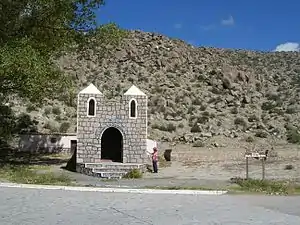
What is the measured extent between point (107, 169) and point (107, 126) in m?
3.03

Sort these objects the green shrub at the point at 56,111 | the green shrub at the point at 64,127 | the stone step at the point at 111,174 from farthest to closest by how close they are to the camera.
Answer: the green shrub at the point at 56,111
the green shrub at the point at 64,127
the stone step at the point at 111,174

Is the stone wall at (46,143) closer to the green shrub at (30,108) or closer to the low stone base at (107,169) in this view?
the low stone base at (107,169)

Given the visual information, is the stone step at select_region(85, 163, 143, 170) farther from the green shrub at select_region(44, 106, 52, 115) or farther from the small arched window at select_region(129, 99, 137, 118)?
the green shrub at select_region(44, 106, 52, 115)

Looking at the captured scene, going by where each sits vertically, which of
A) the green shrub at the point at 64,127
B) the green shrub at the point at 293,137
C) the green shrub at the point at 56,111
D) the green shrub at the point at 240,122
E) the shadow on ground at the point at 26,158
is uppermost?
the green shrub at the point at 56,111

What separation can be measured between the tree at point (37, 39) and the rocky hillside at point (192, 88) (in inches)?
630

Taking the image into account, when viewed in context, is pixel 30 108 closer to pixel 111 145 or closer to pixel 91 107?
pixel 111 145

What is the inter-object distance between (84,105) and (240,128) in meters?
24.2

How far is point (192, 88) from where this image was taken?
60.0 m

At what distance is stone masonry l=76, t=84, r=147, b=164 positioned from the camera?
2681 cm

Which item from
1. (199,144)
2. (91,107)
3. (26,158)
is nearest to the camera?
(91,107)

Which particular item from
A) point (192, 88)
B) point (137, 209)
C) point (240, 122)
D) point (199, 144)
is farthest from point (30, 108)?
point (137, 209)

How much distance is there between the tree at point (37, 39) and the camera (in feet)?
72.0

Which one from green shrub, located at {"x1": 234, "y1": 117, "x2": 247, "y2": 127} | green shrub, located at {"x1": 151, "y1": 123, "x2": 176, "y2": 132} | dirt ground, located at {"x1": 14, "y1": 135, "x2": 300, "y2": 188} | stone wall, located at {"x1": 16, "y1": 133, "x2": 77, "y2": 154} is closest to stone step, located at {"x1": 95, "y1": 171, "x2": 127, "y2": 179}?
dirt ground, located at {"x1": 14, "y1": 135, "x2": 300, "y2": 188}

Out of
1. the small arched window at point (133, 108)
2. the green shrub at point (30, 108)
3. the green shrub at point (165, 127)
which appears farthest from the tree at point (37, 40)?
the green shrub at point (165, 127)
